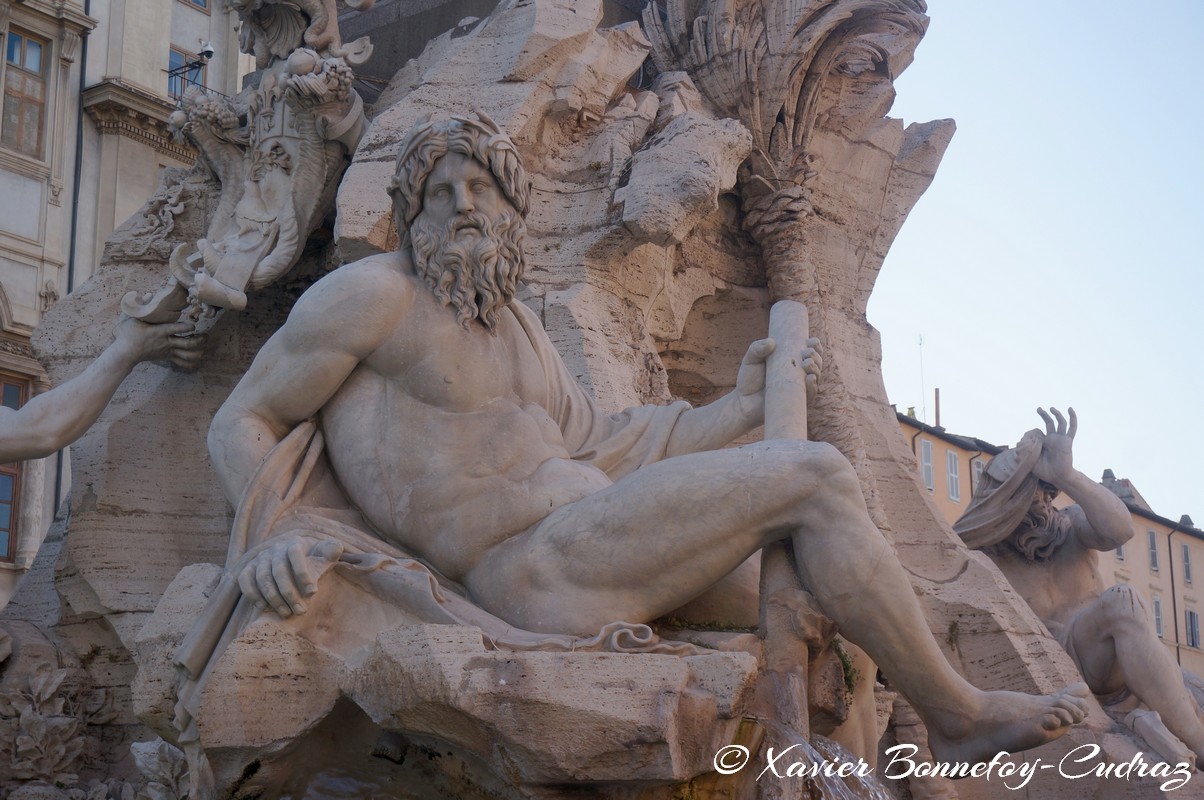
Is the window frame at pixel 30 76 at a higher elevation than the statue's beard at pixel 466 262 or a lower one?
higher

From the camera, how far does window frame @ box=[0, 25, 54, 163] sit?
2030cm

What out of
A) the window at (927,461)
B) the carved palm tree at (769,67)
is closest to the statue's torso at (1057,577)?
the carved palm tree at (769,67)

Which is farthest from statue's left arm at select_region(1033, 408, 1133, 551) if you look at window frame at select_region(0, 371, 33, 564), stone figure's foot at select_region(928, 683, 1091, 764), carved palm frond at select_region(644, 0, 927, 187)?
window frame at select_region(0, 371, 33, 564)

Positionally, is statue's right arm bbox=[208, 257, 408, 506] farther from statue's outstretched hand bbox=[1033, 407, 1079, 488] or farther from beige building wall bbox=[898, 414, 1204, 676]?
beige building wall bbox=[898, 414, 1204, 676]

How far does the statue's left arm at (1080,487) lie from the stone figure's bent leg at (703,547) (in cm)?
353

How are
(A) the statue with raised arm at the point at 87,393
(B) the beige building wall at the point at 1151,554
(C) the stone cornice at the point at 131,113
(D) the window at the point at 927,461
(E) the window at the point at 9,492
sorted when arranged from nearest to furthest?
1. (A) the statue with raised arm at the point at 87,393
2. (E) the window at the point at 9,492
3. (C) the stone cornice at the point at 131,113
4. (D) the window at the point at 927,461
5. (B) the beige building wall at the point at 1151,554

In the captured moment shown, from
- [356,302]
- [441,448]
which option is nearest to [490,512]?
[441,448]

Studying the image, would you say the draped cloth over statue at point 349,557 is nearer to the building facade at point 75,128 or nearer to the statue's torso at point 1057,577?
the statue's torso at point 1057,577

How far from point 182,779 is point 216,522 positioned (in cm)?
126

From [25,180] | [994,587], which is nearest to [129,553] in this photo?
[994,587]

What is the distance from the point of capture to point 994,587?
7.36m

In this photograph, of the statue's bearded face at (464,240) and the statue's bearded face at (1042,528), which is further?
the statue's bearded face at (1042,528)

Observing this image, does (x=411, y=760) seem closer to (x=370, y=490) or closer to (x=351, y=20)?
(x=370, y=490)

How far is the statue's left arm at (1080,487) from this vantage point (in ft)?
25.8
